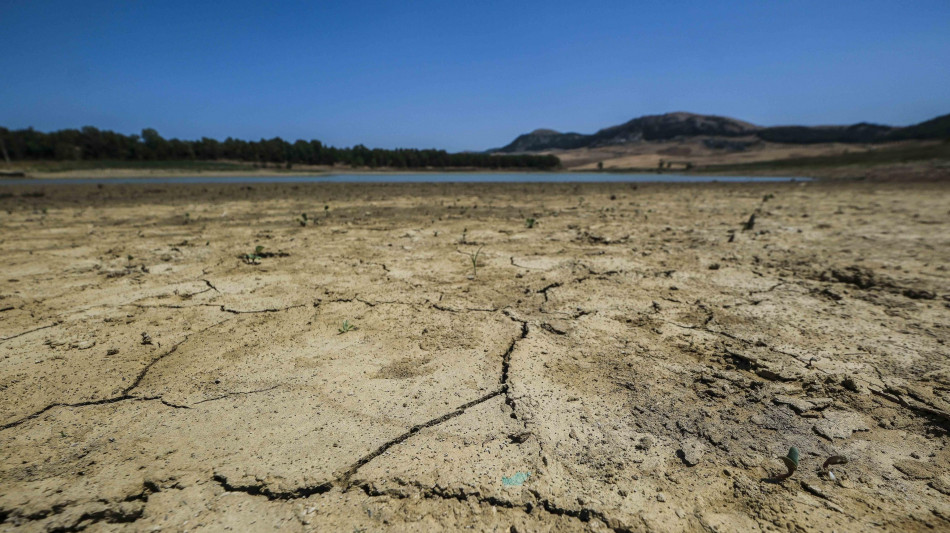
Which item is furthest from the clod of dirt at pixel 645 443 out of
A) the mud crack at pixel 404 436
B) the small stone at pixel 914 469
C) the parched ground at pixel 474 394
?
the small stone at pixel 914 469

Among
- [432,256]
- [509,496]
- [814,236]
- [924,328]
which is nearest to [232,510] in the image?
[509,496]

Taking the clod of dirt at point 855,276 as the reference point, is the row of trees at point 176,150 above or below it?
above

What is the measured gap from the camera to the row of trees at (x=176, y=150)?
3922 cm

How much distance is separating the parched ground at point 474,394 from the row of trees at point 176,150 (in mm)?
45421

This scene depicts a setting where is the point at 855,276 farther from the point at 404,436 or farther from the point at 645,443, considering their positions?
the point at 404,436

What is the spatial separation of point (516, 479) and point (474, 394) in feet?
1.55

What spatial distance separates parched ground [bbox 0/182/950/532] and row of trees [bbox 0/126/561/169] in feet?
149

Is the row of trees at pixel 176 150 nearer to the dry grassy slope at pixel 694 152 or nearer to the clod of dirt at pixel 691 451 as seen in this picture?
the dry grassy slope at pixel 694 152

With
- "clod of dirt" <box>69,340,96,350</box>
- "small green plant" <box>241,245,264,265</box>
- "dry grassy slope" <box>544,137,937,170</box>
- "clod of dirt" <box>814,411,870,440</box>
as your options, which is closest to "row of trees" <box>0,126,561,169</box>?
"dry grassy slope" <box>544,137,937,170</box>

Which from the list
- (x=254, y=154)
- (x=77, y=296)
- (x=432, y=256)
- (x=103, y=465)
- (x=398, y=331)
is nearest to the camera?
(x=103, y=465)

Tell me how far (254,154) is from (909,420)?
166 feet

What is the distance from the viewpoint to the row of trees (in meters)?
39.2

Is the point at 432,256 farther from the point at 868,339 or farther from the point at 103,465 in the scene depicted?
the point at 868,339

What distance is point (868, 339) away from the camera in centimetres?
205
